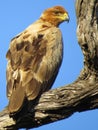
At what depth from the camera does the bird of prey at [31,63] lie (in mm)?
8540

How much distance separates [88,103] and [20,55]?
155 centimetres

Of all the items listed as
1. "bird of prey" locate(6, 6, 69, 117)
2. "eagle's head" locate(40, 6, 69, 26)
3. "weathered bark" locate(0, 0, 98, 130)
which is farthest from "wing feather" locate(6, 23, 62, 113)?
"eagle's head" locate(40, 6, 69, 26)

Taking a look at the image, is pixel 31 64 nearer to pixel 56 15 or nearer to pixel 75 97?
pixel 75 97

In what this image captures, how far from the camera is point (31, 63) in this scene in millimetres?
9125

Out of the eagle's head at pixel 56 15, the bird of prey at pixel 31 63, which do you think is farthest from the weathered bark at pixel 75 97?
the eagle's head at pixel 56 15

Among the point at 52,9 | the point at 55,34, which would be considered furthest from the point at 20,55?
the point at 52,9

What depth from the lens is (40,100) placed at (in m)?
8.59

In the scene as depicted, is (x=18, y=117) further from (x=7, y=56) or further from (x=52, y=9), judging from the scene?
(x=52, y=9)

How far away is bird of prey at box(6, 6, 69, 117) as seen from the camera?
854 centimetres

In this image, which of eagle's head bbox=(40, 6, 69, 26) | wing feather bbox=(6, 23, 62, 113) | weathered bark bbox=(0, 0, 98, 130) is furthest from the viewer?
eagle's head bbox=(40, 6, 69, 26)

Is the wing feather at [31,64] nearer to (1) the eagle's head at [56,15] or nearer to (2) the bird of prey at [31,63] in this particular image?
(2) the bird of prey at [31,63]

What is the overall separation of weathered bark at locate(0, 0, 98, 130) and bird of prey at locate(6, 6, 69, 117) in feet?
0.72

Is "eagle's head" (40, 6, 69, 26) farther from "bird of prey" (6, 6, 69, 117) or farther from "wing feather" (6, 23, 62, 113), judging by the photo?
"wing feather" (6, 23, 62, 113)

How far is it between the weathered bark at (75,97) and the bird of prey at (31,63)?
22cm
